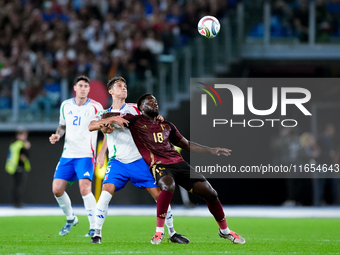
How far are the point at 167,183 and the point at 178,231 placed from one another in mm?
3158

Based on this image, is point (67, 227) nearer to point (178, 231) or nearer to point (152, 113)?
point (178, 231)

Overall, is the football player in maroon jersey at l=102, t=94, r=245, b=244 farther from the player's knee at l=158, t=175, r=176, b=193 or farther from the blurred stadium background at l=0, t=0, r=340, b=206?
the blurred stadium background at l=0, t=0, r=340, b=206

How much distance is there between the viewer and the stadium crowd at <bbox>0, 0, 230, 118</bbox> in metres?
17.3

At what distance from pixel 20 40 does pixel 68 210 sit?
1078 cm

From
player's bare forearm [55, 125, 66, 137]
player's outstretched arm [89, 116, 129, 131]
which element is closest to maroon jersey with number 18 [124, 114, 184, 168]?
player's outstretched arm [89, 116, 129, 131]

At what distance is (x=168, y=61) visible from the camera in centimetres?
1702

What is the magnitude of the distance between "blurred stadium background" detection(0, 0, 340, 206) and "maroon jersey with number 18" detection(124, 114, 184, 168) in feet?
27.6

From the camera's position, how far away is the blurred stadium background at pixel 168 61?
17.1 meters

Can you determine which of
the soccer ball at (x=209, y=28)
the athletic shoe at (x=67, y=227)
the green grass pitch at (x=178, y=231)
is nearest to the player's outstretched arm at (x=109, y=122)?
the green grass pitch at (x=178, y=231)

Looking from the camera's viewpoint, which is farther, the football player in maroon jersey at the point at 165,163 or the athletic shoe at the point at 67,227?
the athletic shoe at the point at 67,227

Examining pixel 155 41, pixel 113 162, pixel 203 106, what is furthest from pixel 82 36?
pixel 113 162

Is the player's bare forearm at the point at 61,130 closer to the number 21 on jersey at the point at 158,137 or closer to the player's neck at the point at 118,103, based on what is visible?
the player's neck at the point at 118,103

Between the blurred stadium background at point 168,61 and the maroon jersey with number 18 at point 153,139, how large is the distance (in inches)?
331

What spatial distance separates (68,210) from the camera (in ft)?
32.9
